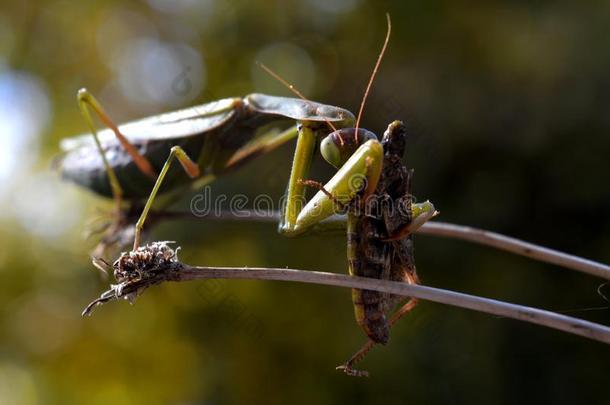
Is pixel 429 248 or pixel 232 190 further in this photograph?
pixel 232 190

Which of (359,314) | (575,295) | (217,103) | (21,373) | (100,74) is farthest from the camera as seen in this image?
(100,74)

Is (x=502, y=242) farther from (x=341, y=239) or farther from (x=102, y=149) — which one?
(x=102, y=149)

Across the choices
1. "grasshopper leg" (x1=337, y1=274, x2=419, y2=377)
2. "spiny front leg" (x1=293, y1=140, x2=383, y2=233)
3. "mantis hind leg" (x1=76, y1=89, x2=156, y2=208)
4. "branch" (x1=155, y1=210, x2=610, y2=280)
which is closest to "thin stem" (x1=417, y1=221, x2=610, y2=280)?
"branch" (x1=155, y1=210, x2=610, y2=280)

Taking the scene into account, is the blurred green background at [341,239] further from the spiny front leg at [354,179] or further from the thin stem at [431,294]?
the thin stem at [431,294]

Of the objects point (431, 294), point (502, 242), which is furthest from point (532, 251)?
point (431, 294)

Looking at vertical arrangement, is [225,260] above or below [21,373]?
above

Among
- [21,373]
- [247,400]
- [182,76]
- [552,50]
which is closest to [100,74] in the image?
[182,76]

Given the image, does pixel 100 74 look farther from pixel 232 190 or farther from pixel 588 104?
pixel 588 104
